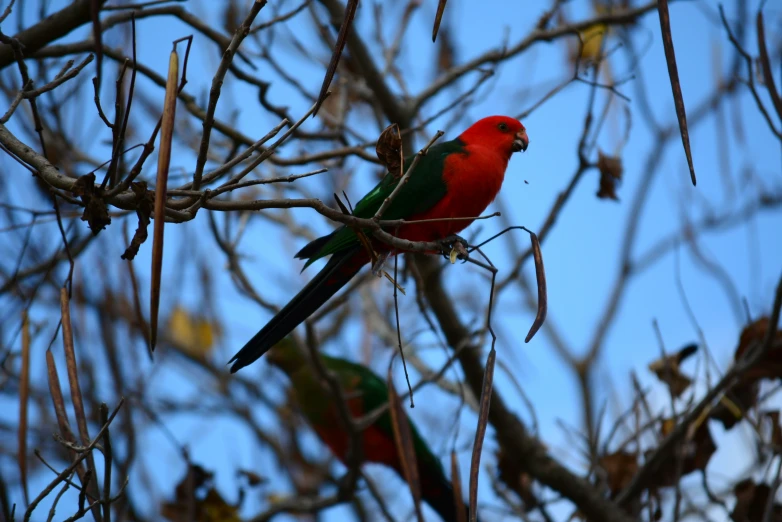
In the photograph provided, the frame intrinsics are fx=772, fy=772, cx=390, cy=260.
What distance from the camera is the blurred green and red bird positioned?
5.03m

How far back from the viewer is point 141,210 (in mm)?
1627

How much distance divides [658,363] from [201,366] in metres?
3.98

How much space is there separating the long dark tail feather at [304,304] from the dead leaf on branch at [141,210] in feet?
2.71

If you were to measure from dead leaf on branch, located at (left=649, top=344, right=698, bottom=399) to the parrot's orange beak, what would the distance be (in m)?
1.24

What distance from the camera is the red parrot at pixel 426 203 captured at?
293cm

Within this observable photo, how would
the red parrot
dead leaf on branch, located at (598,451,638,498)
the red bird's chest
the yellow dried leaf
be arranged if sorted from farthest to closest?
the yellow dried leaf < the red bird's chest < dead leaf on branch, located at (598,451,638,498) < the red parrot

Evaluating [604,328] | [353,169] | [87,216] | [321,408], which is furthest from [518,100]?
[87,216]

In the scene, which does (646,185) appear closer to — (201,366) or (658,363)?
(658,363)

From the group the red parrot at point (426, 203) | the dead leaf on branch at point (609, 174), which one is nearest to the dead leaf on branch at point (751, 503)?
the dead leaf on branch at point (609, 174)

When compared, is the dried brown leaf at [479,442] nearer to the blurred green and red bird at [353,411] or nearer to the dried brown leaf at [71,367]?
the dried brown leaf at [71,367]

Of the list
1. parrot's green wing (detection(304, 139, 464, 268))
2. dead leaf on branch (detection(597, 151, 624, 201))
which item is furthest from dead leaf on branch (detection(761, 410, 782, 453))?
parrot's green wing (detection(304, 139, 464, 268))

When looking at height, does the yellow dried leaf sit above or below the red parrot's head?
above

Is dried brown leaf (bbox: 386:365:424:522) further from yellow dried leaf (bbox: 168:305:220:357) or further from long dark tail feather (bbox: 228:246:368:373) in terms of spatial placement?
yellow dried leaf (bbox: 168:305:220:357)

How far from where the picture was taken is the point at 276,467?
5.96 meters
